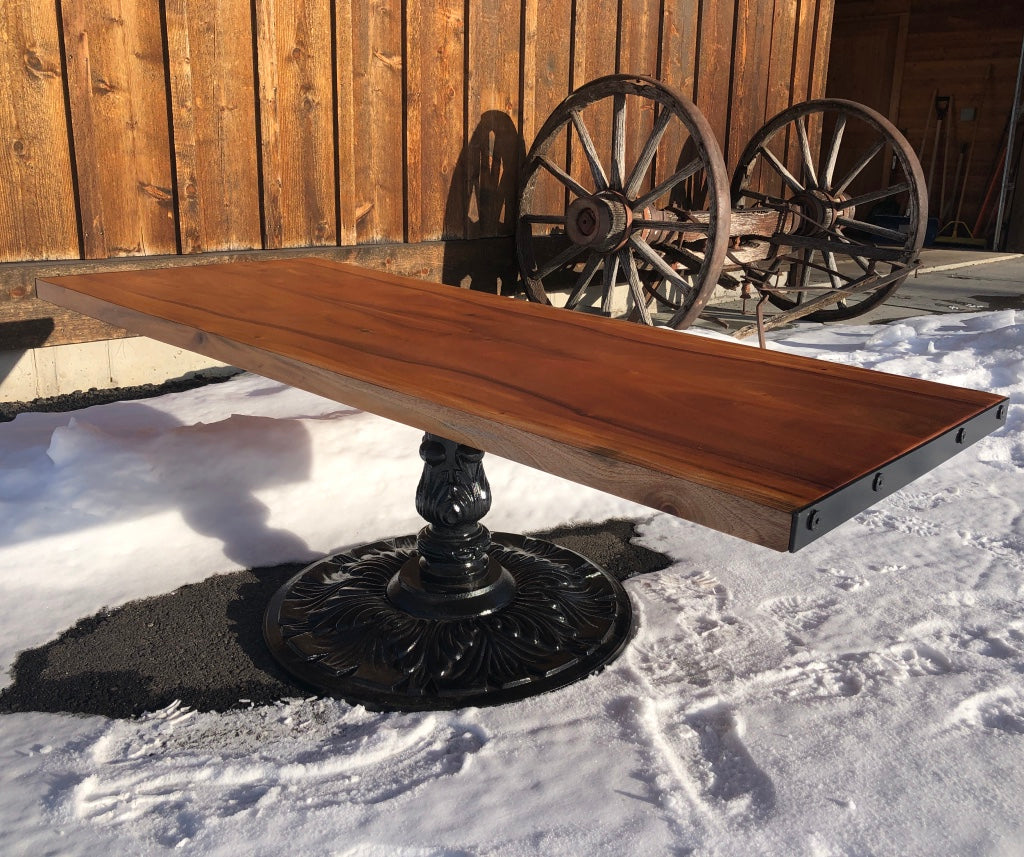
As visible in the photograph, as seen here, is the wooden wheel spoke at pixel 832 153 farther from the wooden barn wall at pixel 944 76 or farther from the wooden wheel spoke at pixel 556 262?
the wooden barn wall at pixel 944 76

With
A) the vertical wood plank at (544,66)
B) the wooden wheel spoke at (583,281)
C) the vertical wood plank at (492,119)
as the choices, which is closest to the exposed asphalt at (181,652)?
the wooden wheel spoke at (583,281)

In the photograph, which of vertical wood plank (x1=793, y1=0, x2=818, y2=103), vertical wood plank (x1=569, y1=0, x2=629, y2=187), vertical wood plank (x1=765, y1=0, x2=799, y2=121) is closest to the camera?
vertical wood plank (x1=569, y1=0, x2=629, y2=187)

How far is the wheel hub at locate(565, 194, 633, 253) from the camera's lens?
3979 millimetres

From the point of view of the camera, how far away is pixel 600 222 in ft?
13.1

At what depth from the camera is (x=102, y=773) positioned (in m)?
1.51

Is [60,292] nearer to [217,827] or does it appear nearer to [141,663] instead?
[141,663]

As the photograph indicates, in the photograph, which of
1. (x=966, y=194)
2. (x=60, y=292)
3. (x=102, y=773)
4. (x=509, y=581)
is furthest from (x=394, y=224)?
(x=966, y=194)

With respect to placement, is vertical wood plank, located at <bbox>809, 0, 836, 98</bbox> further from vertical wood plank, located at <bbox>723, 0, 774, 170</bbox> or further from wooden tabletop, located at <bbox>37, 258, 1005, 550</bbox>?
wooden tabletop, located at <bbox>37, 258, 1005, 550</bbox>

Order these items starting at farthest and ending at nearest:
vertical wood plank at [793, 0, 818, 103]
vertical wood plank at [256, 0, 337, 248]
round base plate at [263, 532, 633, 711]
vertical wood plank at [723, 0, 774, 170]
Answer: vertical wood plank at [793, 0, 818, 103]
vertical wood plank at [723, 0, 774, 170]
vertical wood plank at [256, 0, 337, 248]
round base plate at [263, 532, 633, 711]

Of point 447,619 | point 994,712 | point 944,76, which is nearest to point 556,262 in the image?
point 447,619

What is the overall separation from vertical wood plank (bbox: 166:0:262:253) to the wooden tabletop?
1.22 meters

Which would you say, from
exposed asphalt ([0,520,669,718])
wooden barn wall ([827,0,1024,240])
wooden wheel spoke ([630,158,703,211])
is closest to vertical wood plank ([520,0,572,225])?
wooden wheel spoke ([630,158,703,211])

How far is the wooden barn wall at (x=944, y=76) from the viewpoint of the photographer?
32.4 ft

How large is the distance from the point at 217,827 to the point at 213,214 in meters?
2.44
